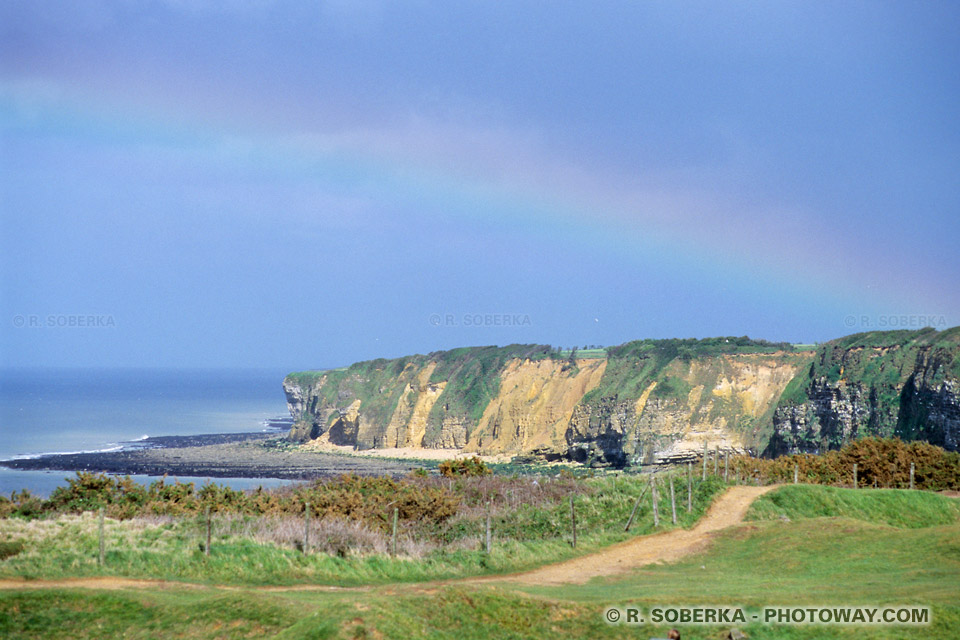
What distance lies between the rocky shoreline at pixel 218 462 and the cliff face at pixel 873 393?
118 ft

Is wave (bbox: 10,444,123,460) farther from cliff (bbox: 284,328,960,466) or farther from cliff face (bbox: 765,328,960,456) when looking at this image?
cliff face (bbox: 765,328,960,456)

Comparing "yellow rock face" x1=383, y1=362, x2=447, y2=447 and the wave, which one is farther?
"yellow rock face" x1=383, y1=362, x2=447, y2=447

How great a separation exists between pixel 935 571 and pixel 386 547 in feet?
50.4

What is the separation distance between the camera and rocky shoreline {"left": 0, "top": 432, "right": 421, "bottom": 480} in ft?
255

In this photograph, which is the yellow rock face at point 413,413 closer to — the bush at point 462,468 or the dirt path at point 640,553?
the bush at point 462,468

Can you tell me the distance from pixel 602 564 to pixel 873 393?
5166 cm

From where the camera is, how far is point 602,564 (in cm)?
2628

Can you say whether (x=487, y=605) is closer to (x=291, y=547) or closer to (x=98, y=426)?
(x=291, y=547)

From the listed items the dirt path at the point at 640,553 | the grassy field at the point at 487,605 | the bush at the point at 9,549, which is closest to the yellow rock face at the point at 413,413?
the dirt path at the point at 640,553

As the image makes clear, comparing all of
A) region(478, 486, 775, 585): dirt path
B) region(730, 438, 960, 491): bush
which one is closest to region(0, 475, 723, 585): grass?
region(478, 486, 775, 585): dirt path

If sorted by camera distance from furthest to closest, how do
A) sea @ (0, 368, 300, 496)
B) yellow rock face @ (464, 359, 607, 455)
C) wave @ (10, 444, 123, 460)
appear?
yellow rock face @ (464, 359, 607, 455)
wave @ (10, 444, 123, 460)
sea @ (0, 368, 300, 496)

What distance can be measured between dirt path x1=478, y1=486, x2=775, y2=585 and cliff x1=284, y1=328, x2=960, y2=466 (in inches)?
1303

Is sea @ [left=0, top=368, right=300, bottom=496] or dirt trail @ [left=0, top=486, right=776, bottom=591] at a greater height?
sea @ [left=0, top=368, right=300, bottom=496]

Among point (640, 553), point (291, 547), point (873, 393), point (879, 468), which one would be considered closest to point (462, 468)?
point (640, 553)
